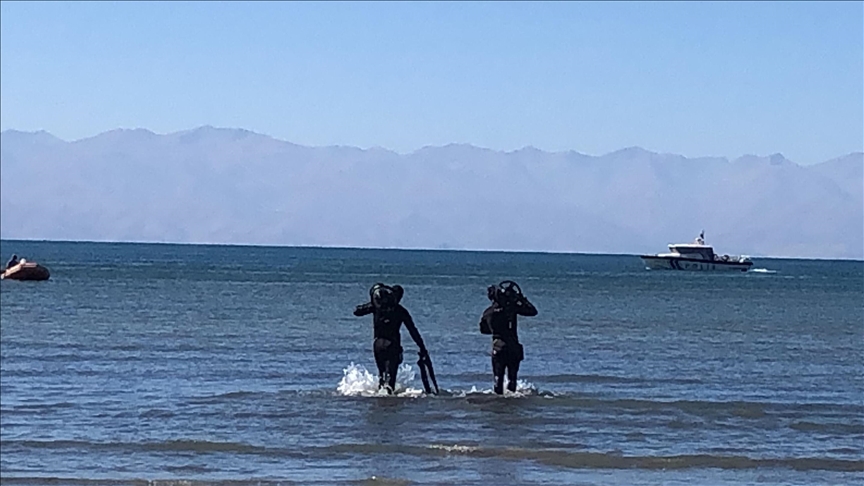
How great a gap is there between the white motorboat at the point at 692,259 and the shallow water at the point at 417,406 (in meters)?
73.2

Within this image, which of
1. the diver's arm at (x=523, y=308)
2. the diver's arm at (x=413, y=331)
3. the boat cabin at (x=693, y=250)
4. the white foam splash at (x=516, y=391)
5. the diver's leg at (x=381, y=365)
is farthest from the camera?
the boat cabin at (x=693, y=250)

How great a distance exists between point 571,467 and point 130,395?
8741mm

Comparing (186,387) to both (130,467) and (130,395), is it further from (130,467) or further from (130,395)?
(130,467)

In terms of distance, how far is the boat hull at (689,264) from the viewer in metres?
120

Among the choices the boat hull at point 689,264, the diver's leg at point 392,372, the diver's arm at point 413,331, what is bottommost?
the diver's leg at point 392,372

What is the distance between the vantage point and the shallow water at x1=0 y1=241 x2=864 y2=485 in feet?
54.4

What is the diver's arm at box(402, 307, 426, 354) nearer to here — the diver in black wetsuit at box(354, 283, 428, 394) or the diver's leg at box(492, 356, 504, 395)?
the diver in black wetsuit at box(354, 283, 428, 394)

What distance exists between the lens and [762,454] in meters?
18.1

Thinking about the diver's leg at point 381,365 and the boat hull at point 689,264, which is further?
the boat hull at point 689,264

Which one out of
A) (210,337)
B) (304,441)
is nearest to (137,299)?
(210,337)

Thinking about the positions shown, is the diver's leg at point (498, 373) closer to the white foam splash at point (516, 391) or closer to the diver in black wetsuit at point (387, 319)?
the white foam splash at point (516, 391)

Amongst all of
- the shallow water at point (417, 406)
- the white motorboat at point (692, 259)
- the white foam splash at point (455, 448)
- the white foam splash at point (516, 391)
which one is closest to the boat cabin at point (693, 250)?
the white motorboat at point (692, 259)

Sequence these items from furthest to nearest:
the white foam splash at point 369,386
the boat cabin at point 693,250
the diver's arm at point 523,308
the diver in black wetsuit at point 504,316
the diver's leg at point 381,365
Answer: the boat cabin at point 693,250 → the white foam splash at point 369,386 → the diver's leg at point 381,365 → the diver in black wetsuit at point 504,316 → the diver's arm at point 523,308

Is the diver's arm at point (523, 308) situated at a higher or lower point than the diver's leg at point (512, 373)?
higher
